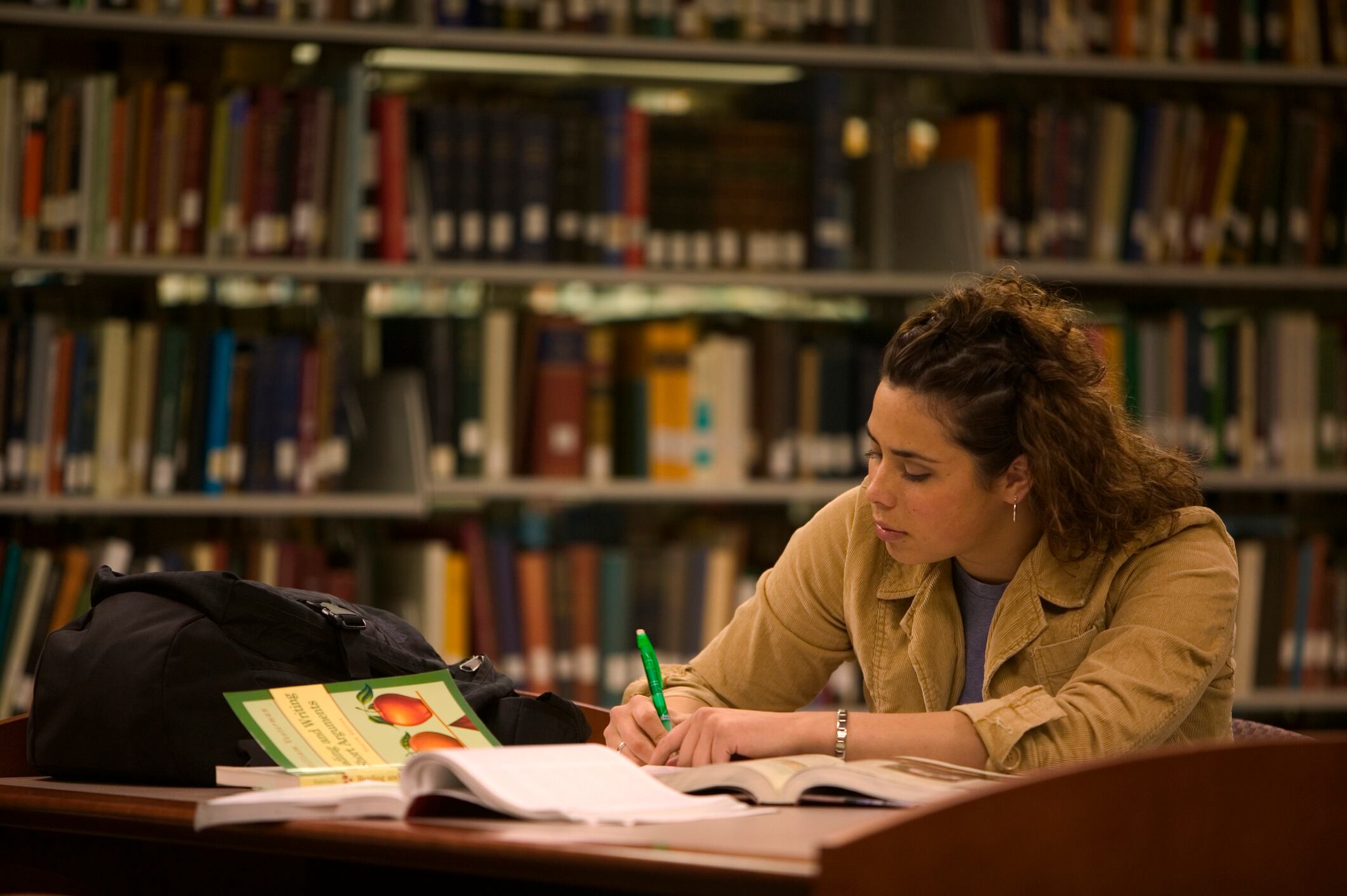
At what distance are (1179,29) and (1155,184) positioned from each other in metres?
0.34

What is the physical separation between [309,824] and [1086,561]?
35.9 inches

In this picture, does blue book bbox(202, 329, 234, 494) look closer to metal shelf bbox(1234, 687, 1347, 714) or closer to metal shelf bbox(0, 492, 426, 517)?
metal shelf bbox(0, 492, 426, 517)

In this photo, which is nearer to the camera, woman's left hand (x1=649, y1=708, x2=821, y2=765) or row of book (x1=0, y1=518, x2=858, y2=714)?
woman's left hand (x1=649, y1=708, x2=821, y2=765)

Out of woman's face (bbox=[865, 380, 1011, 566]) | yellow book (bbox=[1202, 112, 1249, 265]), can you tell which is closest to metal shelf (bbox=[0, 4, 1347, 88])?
yellow book (bbox=[1202, 112, 1249, 265])

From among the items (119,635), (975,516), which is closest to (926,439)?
(975,516)

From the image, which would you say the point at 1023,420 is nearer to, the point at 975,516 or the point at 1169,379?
the point at 975,516

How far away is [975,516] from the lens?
64.5 inches

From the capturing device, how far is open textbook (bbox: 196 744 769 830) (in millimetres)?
1019

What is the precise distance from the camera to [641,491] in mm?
2973

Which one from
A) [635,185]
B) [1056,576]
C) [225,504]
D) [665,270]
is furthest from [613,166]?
[1056,576]

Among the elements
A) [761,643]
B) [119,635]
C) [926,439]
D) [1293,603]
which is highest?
[926,439]

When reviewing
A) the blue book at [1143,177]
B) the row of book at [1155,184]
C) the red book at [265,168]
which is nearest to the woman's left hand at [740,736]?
the red book at [265,168]

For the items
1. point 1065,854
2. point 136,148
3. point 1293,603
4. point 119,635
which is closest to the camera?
point 1065,854

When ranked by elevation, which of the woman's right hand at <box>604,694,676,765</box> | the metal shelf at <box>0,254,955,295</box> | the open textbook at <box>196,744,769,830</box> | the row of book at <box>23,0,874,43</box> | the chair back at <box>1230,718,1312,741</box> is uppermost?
the row of book at <box>23,0,874,43</box>
